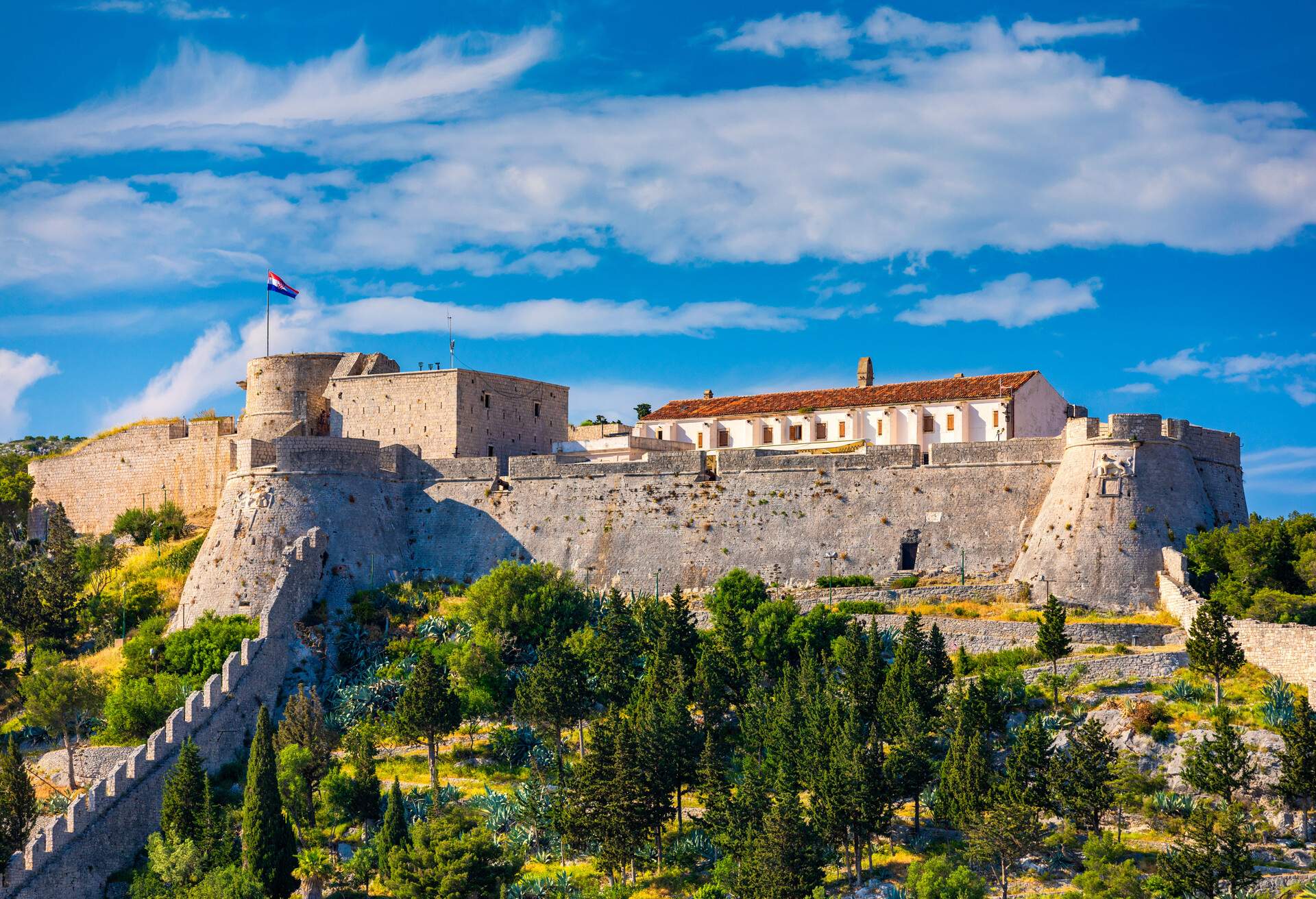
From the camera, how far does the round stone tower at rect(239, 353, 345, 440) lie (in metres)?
Answer: 67.9

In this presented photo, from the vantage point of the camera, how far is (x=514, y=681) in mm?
52688

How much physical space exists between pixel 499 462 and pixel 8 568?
765 inches

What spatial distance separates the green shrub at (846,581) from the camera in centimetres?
5434

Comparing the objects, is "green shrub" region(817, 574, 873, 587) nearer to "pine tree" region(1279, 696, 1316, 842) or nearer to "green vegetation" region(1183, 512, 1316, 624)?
"green vegetation" region(1183, 512, 1316, 624)

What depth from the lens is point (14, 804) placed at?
4706 centimetres

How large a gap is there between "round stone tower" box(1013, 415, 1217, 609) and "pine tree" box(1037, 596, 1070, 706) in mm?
4121

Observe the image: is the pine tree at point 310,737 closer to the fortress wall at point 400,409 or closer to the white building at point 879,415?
the fortress wall at point 400,409

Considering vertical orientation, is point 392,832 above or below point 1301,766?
below

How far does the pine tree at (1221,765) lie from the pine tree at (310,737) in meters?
23.7

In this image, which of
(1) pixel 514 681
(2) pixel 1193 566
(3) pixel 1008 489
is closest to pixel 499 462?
(1) pixel 514 681

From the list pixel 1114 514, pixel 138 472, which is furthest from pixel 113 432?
pixel 1114 514

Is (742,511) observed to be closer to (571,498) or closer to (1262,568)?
(571,498)

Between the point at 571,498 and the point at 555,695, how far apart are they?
46.5 feet

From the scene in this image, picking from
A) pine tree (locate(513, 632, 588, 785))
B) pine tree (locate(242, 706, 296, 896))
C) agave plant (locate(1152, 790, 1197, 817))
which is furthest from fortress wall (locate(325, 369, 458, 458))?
agave plant (locate(1152, 790, 1197, 817))
